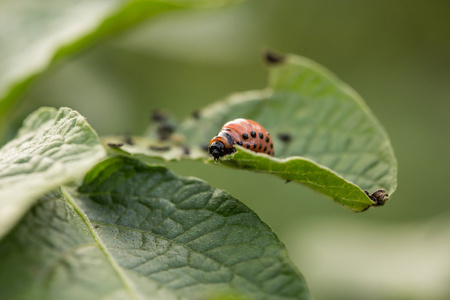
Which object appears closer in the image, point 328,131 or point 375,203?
point 375,203

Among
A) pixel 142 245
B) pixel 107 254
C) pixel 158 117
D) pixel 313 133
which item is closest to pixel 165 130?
pixel 158 117

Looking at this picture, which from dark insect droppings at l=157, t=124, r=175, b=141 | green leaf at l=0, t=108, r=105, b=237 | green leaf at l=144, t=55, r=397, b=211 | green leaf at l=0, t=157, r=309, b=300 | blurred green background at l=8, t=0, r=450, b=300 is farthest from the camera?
blurred green background at l=8, t=0, r=450, b=300

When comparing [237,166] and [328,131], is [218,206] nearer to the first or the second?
[237,166]

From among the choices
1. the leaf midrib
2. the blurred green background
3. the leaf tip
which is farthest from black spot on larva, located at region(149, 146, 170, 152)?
the blurred green background

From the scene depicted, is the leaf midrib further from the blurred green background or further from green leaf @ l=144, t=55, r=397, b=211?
the blurred green background

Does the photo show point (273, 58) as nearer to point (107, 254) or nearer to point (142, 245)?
point (142, 245)

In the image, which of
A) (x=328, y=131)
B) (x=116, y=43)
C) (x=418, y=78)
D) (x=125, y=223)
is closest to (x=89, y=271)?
(x=125, y=223)

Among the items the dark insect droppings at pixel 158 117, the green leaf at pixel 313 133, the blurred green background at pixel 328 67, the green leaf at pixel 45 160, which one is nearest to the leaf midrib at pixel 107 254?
the green leaf at pixel 45 160
